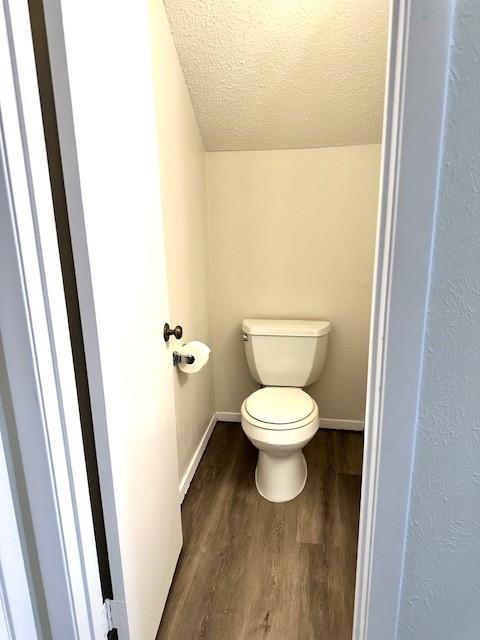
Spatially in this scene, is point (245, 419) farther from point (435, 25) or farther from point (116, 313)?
point (435, 25)

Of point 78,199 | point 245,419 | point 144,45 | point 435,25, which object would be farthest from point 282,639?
point 144,45

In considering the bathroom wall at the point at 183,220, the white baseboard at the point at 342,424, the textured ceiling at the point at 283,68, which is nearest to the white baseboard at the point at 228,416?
the white baseboard at the point at 342,424

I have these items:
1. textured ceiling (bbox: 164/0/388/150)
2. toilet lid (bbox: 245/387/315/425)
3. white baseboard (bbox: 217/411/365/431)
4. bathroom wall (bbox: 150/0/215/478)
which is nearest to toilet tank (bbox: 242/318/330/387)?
toilet lid (bbox: 245/387/315/425)

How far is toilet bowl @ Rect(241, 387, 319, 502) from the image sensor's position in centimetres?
176

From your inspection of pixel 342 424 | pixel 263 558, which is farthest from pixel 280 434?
pixel 342 424

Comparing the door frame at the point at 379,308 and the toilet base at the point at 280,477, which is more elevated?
the door frame at the point at 379,308

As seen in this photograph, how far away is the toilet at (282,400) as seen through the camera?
1781 mm

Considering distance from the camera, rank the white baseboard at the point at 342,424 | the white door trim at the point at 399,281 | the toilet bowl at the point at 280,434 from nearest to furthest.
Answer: the white door trim at the point at 399,281, the toilet bowl at the point at 280,434, the white baseboard at the point at 342,424

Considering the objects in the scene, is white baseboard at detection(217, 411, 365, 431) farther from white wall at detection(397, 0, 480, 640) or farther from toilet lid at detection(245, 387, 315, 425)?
white wall at detection(397, 0, 480, 640)

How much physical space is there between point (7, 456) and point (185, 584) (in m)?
0.99

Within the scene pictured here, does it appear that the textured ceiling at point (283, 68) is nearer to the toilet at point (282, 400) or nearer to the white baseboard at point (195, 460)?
the toilet at point (282, 400)

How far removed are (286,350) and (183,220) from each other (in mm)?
866

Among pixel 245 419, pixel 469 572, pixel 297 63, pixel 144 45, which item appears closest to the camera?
pixel 469 572

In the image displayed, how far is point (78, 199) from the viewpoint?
0.82 metres
